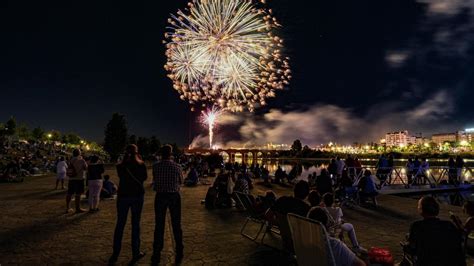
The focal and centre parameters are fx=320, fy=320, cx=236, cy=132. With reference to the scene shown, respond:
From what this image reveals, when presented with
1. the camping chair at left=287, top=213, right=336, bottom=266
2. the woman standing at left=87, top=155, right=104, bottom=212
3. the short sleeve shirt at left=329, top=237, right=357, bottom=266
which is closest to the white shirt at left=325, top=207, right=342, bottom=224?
the camping chair at left=287, top=213, right=336, bottom=266

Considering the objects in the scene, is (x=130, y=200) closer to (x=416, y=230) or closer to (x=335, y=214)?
(x=335, y=214)

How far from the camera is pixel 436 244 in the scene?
3557mm

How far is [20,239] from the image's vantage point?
7047 millimetres

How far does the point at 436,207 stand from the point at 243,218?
644 cm

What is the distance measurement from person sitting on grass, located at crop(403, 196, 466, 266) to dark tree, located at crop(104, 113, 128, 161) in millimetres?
62802

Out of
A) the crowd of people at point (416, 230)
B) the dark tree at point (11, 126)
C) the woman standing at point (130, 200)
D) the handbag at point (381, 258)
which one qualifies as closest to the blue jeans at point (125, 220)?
the woman standing at point (130, 200)

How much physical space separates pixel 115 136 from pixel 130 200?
60.6m

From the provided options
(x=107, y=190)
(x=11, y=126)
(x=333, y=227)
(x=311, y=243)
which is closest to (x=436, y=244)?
(x=311, y=243)

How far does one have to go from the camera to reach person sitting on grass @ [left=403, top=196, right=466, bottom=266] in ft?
11.5

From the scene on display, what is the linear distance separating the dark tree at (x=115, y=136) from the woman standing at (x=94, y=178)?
54.1 metres

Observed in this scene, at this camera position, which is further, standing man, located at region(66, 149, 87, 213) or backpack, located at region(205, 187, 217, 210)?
backpack, located at region(205, 187, 217, 210)

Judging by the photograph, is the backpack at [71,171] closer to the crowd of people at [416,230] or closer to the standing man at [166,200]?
the standing man at [166,200]

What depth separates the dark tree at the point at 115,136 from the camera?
62.0 metres

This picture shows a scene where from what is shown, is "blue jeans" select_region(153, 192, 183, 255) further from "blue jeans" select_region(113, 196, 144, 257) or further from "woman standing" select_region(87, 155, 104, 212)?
"woman standing" select_region(87, 155, 104, 212)
